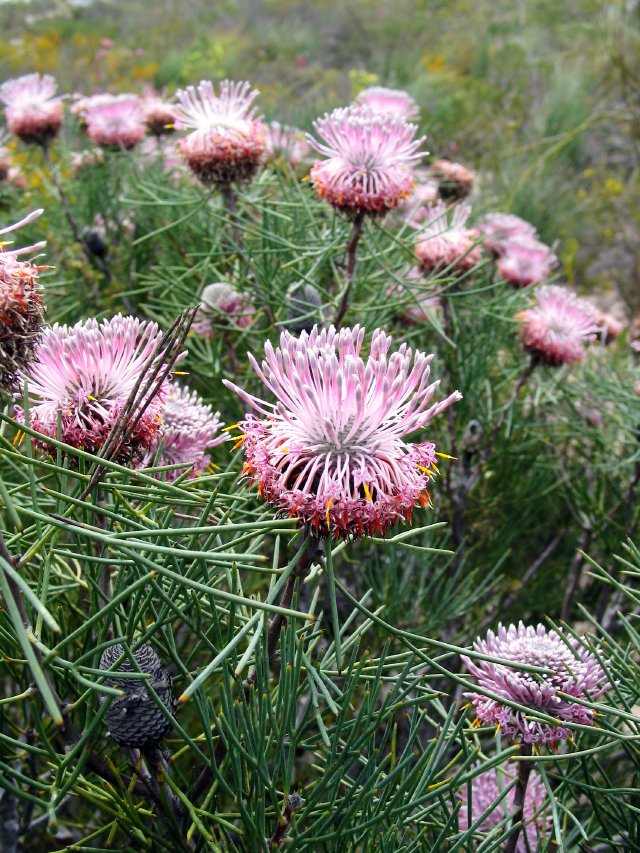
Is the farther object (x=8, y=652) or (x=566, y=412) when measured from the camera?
(x=566, y=412)

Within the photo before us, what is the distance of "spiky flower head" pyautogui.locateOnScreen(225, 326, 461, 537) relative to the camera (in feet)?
1.61

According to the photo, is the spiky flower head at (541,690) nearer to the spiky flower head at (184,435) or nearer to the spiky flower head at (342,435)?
the spiky flower head at (342,435)

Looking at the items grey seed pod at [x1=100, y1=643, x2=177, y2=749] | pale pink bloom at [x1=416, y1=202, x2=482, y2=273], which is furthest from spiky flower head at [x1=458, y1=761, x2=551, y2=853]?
pale pink bloom at [x1=416, y1=202, x2=482, y2=273]

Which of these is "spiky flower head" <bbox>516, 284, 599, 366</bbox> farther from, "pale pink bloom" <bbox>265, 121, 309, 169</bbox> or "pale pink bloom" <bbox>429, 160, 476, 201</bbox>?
"pale pink bloom" <bbox>429, 160, 476, 201</bbox>

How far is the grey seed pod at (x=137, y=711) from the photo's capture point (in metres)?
0.56

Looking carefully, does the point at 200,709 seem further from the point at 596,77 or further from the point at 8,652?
the point at 596,77

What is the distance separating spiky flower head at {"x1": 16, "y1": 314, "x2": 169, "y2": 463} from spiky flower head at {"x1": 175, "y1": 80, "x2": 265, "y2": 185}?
2.16ft

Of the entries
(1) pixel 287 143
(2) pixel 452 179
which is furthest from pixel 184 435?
(2) pixel 452 179

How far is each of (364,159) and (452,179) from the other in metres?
1.19

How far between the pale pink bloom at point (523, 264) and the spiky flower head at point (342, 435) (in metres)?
1.32

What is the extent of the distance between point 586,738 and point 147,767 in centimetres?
45

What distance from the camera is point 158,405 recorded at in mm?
646

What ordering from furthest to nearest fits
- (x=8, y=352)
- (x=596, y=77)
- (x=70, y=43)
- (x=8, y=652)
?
(x=70, y=43), (x=596, y=77), (x=8, y=652), (x=8, y=352)

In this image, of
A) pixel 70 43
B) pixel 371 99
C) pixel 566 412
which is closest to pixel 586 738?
pixel 566 412
